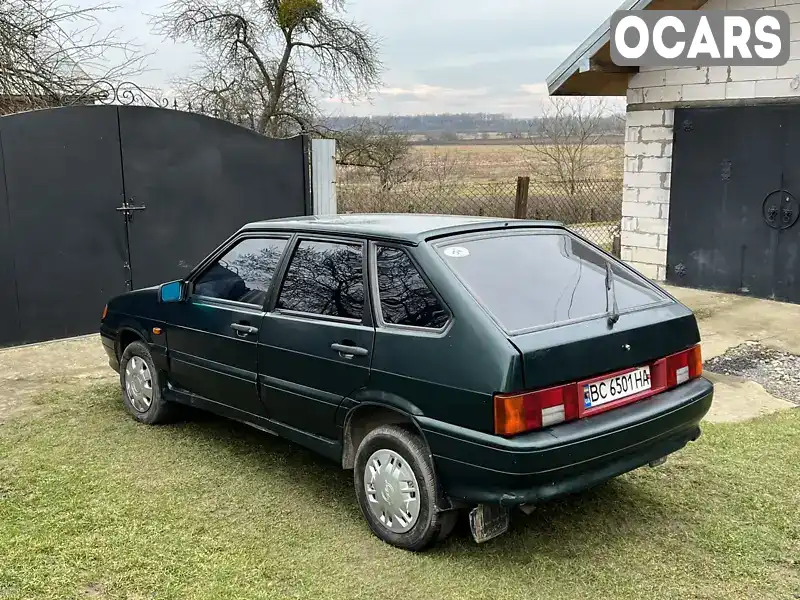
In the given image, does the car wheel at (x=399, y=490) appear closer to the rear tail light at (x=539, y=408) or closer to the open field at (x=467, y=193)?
the rear tail light at (x=539, y=408)

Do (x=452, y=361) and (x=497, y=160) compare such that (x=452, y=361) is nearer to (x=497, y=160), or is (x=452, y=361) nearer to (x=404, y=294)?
(x=404, y=294)

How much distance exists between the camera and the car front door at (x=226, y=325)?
14.7 feet

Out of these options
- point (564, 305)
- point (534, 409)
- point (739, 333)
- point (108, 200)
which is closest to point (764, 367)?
point (739, 333)

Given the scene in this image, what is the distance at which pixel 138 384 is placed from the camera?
555cm

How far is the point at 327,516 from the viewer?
4.05 metres

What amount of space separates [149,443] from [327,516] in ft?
5.73

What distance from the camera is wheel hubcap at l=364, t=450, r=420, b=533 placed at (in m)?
3.57

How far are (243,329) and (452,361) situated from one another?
5.33 feet

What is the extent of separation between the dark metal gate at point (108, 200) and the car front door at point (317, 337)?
467 centimetres

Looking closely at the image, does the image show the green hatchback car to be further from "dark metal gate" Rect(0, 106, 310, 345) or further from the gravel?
"dark metal gate" Rect(0, 106, 310, 345)

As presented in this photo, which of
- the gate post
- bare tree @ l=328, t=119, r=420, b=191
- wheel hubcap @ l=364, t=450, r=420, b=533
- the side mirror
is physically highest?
bare tree @ l=328, t=119, r=420, b=191

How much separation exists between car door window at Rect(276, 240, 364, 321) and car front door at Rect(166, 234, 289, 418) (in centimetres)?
20

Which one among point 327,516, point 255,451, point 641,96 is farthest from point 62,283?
point 641,96

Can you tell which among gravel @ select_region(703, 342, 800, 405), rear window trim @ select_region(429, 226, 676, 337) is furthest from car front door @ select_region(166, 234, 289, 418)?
gravel @ select_region(703, 342, 800, 405)
